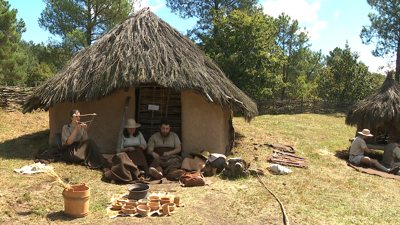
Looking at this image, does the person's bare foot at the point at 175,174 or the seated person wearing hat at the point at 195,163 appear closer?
the person's bare foot at the point at 175,174

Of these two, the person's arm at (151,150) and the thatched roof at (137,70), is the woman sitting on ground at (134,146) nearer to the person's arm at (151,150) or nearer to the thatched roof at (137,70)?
the person's arm at (151,150)

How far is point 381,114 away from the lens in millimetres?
9141

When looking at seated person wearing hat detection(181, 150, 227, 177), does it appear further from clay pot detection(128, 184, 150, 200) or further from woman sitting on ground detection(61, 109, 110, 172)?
clay pot detection(128, 184, 150, 200)

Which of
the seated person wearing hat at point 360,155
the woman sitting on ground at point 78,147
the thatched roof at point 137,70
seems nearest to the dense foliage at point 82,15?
the thatched roof at point 137,70

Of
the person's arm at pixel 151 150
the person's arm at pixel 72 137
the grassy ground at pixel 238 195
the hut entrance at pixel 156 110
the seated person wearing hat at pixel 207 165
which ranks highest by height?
the hut entrance at pixel 156 110

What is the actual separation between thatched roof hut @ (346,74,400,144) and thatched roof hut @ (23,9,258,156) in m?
3.73

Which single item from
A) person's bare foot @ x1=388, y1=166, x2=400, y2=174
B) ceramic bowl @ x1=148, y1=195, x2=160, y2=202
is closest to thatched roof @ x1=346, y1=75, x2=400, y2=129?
person's bare foot @ x1=388, y1=166, x2=400, y2=174

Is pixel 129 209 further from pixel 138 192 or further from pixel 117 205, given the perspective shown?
pixel 138 192

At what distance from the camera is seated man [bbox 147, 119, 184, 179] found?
19.7 ft

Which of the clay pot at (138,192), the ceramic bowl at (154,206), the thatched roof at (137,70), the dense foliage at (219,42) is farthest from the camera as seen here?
the dense foliage at (219,42)

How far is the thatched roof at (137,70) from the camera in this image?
22.4 ft

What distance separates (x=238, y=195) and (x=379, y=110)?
6.29 meters

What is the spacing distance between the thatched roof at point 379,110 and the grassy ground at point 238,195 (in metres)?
1.77

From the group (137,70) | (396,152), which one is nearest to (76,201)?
(137,70)
